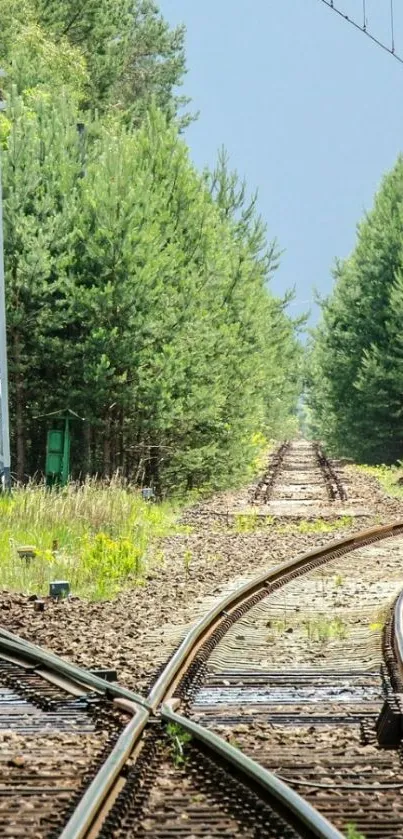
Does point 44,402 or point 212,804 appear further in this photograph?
point 44,402

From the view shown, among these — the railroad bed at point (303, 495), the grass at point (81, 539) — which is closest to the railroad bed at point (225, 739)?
the grass at point (81, 539)

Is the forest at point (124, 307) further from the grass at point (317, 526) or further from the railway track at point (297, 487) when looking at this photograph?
the grass at point (317, 526)

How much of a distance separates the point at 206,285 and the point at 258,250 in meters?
18.0

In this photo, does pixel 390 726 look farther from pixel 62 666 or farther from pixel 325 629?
pixel 325 629

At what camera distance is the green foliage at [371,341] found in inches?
1893

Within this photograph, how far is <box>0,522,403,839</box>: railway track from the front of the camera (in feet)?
16.6

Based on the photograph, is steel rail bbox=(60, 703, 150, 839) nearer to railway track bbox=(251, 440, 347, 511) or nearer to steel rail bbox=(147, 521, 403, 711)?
steel rail bbox=(147, 521, 403, 711)

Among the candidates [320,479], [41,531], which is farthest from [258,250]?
[41,531]

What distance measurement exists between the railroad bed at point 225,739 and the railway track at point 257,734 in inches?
0.5

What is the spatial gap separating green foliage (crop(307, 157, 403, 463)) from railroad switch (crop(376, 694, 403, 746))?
40.0m

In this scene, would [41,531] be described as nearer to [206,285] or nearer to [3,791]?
[3,791]

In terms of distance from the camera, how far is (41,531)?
17531mm

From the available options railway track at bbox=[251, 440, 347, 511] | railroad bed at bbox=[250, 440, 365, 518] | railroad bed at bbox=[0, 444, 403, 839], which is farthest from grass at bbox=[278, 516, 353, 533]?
railroad bed at bbox=[0, 444, 403, 839]

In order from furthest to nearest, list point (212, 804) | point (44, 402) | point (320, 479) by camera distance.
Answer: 1. point (320, 479)
2. point (44, 402)
3. point (212, 804)
